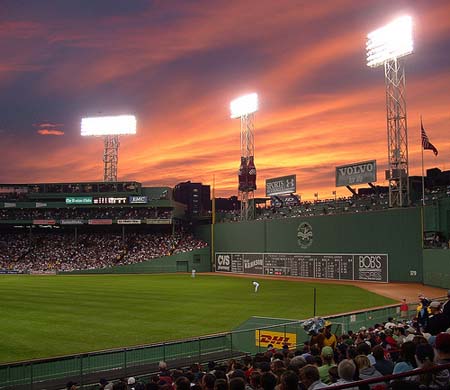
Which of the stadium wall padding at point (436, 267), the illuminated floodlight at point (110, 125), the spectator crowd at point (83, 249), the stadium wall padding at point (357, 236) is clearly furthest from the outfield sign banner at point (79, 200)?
the stadium wall padding at point (436, 267)

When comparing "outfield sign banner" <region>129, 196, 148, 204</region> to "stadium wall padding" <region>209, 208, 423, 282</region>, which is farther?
"outfield sign banner" <region>129, 196, 148, 204</region>

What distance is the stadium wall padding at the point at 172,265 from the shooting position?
234 feet

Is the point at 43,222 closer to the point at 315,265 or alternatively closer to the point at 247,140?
the point at 247,140

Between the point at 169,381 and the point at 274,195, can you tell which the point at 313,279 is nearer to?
the point at 274,195

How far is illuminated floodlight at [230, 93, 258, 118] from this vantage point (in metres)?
65.8

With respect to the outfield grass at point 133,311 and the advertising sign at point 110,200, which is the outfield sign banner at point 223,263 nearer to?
the advertising sign at point 110,200

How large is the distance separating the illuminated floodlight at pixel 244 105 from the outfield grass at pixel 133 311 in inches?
1122

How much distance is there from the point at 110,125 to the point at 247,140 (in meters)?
25.6

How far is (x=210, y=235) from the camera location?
2963 inches

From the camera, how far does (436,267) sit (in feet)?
136

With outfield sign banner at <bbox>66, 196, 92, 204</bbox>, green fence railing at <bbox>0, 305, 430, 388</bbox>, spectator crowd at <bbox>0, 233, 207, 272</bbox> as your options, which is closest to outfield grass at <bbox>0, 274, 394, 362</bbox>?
green fence railing at <bbox>0, 305, 430, 388</bbox>

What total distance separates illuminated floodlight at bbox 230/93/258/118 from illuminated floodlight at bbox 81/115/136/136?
19.4 metres

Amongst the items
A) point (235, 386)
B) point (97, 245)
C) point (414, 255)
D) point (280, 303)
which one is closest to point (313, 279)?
point (414, 255)

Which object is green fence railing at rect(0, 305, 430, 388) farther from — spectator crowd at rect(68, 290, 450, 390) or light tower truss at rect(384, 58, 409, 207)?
light tower truss at rect(384, 58, 409, 207)
